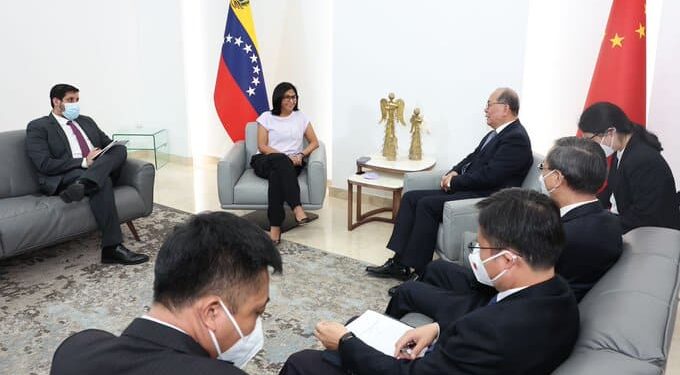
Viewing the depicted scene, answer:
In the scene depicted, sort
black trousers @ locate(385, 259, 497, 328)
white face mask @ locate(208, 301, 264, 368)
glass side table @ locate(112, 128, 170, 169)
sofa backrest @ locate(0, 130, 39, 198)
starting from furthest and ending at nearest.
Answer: glass side table @ locate(112, 128, 170, 169) → sofa backrest @ locate(0, 130, 39, 198) → black trousers @ locate(385, 259, 497, 328) → white face mask @ locate(208, 301, 264, 368)

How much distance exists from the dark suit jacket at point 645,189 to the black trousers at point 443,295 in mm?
932

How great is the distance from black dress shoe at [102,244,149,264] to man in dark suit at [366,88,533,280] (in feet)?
4.70

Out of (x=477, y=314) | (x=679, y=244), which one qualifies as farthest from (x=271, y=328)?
(x=679, y=244)

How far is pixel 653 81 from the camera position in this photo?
3465mm

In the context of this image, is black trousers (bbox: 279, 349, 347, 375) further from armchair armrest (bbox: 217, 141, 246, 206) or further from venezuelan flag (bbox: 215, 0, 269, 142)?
venezuelan flag (bbox: 215, 0, 269, 142)

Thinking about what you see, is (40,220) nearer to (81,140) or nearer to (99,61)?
(81,140)

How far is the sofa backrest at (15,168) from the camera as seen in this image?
355 centimetres

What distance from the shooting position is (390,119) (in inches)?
168

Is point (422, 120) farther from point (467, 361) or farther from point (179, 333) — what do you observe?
point (179, 333)

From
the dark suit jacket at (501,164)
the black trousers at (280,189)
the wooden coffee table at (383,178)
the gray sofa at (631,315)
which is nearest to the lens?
the gray sofa at (631,315)

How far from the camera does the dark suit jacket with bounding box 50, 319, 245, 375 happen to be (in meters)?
0.93

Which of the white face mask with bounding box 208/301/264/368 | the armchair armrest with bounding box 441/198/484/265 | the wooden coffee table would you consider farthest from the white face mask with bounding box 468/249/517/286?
the wooden coffee table

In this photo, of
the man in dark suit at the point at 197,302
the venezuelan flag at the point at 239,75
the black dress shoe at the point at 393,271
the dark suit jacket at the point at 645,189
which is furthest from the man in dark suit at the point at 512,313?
the venezuelan flag at the point at 239,75

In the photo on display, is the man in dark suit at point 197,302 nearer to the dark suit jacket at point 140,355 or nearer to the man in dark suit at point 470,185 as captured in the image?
the dark suit jacket at point 140,355
